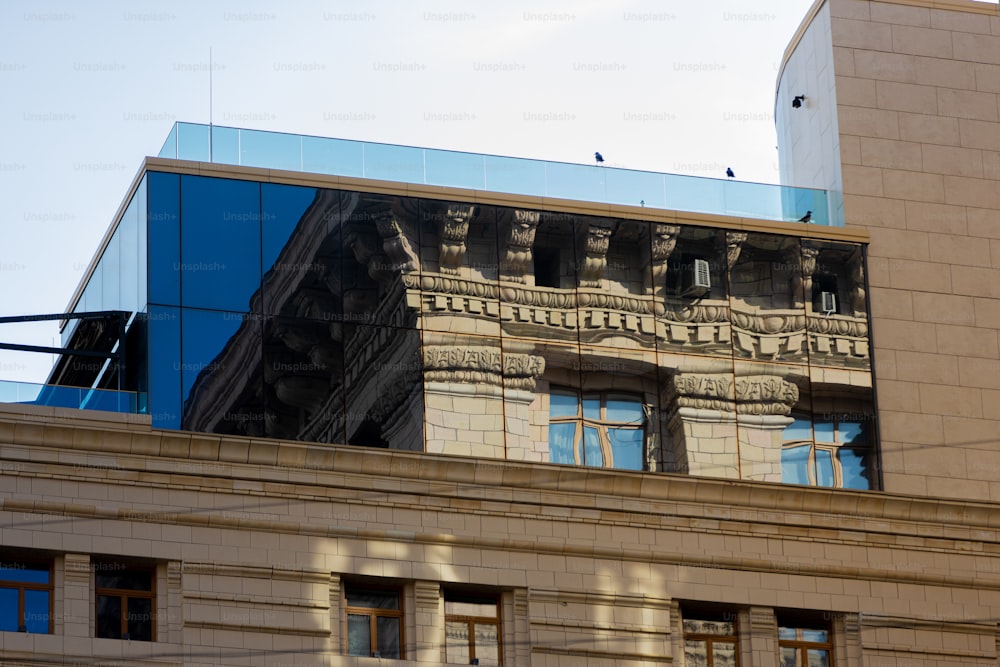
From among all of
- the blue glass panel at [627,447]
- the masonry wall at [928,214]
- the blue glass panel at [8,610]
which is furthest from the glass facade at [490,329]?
the blue glass panel at [8,610]

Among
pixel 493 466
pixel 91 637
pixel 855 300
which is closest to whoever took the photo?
pixel 91 637

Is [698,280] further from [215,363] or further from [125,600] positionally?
[125,600]

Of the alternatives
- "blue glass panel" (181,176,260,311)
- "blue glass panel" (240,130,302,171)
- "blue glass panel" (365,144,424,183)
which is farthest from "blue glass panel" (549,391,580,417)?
"blue glass panel" (240,130,302,171)

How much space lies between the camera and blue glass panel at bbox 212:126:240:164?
51406mm

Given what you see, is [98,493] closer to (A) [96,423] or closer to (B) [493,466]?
(A) [96,423]

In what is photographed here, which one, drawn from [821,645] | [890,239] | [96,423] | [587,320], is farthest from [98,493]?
[890,239]

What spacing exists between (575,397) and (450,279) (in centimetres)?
377

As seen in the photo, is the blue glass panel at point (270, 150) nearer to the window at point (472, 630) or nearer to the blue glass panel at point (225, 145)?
the blue glass panel at point (225, 145)

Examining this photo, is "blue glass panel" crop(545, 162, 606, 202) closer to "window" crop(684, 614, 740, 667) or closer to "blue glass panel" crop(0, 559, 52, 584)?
"window" crop(684, 614, 740, 667)

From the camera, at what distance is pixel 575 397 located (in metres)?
51.7

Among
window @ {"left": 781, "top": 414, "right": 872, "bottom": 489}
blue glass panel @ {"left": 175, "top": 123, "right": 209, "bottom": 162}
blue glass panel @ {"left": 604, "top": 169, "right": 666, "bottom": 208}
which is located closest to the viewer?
blue glass panel @ {"left": 175, "top": 123, "right": 209, "bottom": 162}

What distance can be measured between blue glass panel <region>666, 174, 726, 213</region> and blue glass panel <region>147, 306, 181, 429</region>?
1208 cm

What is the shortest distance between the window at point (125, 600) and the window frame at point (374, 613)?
3998 mm

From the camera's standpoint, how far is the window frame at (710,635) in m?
50.9
